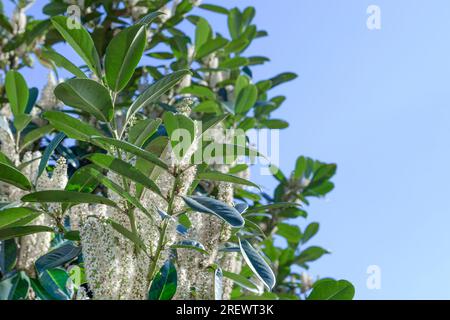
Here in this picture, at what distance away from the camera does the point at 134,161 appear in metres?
1.56

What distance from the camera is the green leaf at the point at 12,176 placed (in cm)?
146

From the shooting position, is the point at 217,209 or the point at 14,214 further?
the point at 14,214

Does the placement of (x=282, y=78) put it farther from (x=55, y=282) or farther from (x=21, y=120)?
(x=55, y=282)

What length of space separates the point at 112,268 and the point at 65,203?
299 millimetres

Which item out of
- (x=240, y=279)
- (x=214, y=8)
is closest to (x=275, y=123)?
(x=214, y=8)

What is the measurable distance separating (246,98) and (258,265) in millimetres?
1661

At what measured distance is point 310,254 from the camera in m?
3.58

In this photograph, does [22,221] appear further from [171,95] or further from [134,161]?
[171,95]

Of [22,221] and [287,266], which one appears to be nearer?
[22,221]

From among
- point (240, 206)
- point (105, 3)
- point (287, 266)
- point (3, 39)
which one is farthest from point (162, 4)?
point (240, 206)

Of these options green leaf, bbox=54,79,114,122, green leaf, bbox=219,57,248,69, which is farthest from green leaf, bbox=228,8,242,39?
green leaf, bbox=54,79,114,122

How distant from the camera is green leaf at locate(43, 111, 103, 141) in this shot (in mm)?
1431

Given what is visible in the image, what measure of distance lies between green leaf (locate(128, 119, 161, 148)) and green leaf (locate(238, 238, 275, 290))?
0.30 meters
